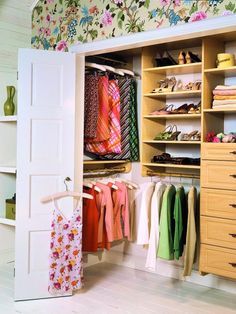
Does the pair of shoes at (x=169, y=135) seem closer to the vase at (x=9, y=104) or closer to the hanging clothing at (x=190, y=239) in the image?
the hanging clothing at (x=190, y=239)

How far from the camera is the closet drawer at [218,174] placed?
3.30m

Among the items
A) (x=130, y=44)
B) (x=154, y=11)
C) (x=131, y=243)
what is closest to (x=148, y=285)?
(x=131, y=243)

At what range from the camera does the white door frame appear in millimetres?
2807

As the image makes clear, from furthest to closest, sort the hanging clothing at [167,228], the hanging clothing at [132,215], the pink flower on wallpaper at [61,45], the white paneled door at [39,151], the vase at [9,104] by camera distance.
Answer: the hanging clothing at [132,215] < the vase at [9,104] < the pink flower on wallpaper at [61,45] < the hanging clothing at [167,228] < the white paneled door at [39,151]

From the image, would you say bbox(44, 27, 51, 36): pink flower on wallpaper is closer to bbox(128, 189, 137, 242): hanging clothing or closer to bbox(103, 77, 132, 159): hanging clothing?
bbox(103, 77, 132, 159): hanging clothing

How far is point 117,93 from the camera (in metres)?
4.13

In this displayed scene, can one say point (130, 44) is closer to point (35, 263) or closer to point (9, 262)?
point (35, 263)

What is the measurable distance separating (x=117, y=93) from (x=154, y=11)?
115cm

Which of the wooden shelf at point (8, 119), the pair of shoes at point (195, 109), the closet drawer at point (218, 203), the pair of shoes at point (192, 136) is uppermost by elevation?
the pair of shoes at point (195, 109)

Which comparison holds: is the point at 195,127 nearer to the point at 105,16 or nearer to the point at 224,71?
the point at 224,71

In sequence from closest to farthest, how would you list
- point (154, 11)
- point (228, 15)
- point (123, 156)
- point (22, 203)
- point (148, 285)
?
point (228, 15) < point (154, 11) < point (22, 203) < point (148, 285) < point (123, 156)

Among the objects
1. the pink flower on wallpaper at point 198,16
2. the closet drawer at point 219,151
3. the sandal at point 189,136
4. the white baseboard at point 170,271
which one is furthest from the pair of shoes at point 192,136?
the white baseboard at point 170,271

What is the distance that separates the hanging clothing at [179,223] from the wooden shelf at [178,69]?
1.11m

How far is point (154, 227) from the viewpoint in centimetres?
373
